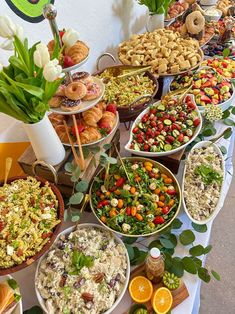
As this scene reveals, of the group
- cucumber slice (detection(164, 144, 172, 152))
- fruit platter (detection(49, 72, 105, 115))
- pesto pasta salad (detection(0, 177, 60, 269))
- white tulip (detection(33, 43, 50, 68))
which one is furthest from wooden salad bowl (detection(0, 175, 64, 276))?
cucumber slice (detection(164, 144, 172, 152))

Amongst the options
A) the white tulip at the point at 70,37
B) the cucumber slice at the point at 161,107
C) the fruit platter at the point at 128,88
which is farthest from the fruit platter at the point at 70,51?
the cucumber slice at the point at 161,107

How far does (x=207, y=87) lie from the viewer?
4.49ft

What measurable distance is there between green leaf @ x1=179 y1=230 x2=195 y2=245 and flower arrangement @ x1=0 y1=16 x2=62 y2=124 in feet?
1.91

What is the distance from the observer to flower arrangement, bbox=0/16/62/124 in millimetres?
701

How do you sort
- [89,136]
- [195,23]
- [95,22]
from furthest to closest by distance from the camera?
[195,23]
[95,22]
[89,136]

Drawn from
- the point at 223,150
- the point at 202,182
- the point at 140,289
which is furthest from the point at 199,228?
the point at 223,150

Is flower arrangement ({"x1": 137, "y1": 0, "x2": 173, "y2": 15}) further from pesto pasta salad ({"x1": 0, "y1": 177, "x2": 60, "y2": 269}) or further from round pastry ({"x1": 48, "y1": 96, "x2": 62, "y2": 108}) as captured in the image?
pesto pasta salad ({"x1": 0, "y1": 177, "x2": 60, "y2": 269})

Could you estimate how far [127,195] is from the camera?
931 millimetres

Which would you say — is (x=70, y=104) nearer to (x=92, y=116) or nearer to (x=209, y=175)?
(x=92, y=116)

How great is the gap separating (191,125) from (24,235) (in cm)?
77

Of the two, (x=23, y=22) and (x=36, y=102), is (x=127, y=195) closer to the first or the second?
(x=36, y=102)

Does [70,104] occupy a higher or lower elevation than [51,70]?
lower

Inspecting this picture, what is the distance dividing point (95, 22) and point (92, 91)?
0.66 metres

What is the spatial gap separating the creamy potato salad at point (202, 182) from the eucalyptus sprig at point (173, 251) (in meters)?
0.06
